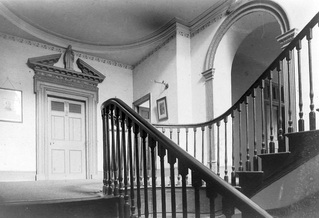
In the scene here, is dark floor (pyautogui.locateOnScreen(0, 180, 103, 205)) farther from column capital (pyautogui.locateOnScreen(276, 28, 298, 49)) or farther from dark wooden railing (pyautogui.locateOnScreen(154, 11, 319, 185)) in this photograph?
column capital (pyautogui.locateOnScreen(276, 28, 298, 49))

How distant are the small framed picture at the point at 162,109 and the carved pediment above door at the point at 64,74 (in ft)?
6.18

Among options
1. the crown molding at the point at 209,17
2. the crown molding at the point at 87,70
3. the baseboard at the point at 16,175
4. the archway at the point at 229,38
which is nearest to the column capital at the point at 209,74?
the archway at the point at 229,38

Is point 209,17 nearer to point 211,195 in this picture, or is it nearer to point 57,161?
point 57,161

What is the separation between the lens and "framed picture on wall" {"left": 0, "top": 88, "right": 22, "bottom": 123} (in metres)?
6.19

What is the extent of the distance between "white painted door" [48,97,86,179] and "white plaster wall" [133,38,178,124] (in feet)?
5.57

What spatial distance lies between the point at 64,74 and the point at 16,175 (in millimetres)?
2506

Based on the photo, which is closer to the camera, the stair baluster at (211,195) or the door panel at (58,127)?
the stair baluster at (211,195)

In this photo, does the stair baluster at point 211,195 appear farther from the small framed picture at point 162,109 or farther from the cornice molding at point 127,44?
the small framed picture at point 162,109

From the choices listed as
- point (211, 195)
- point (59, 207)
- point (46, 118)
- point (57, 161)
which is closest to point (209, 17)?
point (46, 118)

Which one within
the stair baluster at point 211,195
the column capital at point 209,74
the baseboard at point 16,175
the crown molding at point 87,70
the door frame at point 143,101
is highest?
the crown molding at point 87,70

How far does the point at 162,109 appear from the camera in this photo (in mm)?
6711

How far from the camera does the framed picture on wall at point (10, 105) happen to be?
6188mm

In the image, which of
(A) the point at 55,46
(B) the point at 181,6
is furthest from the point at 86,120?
(B) the point at 181,6

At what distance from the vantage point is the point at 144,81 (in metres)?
7.74
